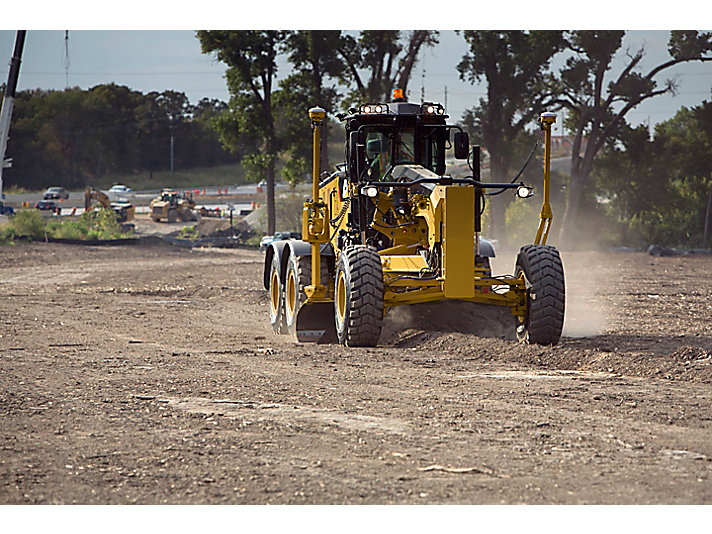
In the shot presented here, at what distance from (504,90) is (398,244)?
99.0 feet

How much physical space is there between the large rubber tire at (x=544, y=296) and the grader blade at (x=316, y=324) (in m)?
2.59

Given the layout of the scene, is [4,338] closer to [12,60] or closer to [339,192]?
[339,192]

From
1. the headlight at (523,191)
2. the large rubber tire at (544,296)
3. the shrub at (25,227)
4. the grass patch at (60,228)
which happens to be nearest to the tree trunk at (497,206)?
the grass patch at (60,228)

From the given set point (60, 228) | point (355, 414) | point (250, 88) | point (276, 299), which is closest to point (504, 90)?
point (250, 88)

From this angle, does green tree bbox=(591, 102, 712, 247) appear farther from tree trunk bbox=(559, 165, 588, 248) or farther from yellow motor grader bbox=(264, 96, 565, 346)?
yellow motor grader bbox=(264, 96, 565, 346)

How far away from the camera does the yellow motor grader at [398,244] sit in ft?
33.4

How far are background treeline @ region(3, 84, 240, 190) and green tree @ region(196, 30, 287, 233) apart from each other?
4386cm

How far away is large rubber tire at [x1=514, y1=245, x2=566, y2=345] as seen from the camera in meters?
10.3

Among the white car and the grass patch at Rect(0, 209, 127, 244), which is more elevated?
the white car

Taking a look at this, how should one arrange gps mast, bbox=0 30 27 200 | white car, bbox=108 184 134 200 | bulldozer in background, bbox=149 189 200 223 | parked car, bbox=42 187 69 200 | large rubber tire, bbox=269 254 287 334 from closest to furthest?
large rubber tire, bbox=269 254 287 334 → gps mast, bbox=0 30 27 200 → bulldozer in background, bbox=149 189 200 223 → parked car, bbox=42 187 69 200 → white car, bbox=108 184 134 200

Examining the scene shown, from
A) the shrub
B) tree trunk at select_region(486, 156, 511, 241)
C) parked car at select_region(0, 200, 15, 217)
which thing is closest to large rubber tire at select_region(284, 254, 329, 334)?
the shrub

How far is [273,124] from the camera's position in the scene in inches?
1578
